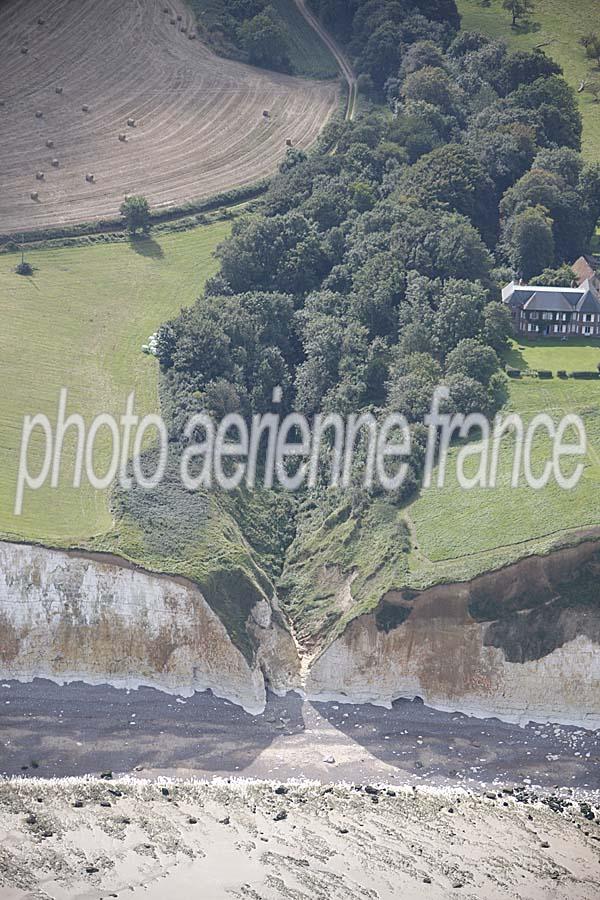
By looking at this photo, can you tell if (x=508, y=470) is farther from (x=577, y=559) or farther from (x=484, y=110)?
(x=484, y=110)

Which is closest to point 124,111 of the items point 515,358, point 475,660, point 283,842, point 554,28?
point 554,28

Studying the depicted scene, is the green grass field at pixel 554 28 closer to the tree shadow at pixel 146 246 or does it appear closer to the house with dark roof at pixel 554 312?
the house with dark roof at pixel 554 312

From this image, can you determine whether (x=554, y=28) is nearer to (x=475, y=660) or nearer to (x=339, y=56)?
(x=339, y=56)

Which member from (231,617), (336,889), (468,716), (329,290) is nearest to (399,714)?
(468,716)

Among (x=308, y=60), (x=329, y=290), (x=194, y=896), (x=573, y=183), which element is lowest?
(x=194, y=896)

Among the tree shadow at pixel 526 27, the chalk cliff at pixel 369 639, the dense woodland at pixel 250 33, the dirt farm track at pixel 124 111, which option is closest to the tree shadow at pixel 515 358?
the chalk cliff at pixel 369 639

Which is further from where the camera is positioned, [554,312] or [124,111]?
Answer: [124,111]
